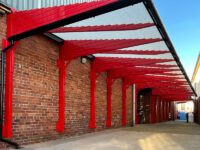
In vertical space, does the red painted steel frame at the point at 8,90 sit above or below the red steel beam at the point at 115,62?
below

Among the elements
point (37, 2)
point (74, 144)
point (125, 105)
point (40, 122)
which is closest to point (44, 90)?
point (40, 122)

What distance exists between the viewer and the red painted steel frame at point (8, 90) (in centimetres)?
868

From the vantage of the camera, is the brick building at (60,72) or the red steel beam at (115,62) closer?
the brick building at (60,72)

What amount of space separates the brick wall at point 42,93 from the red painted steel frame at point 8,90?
1.15 feet

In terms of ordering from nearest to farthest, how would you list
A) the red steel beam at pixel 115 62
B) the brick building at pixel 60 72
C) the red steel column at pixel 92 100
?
the brick building at pixel 60 72
the red steel beam at pixel 115 62
the red steel column at pixel 92 100

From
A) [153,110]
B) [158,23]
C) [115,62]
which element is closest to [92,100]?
[115,62]

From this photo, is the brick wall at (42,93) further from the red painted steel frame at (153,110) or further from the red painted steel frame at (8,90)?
the red painted steel frame at (153,110)

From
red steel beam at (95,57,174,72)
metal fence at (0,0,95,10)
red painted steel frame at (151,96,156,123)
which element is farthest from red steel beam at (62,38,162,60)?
red painted steel frame at (151,96,156,123)

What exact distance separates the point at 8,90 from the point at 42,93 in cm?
Result: 202

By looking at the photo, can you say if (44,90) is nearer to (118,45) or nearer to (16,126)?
(16,126)

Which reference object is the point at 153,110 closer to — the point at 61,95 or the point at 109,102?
the point at 109,102

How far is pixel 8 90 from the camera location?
877 cm

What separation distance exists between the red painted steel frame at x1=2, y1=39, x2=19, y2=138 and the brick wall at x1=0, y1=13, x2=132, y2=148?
0.35 meters

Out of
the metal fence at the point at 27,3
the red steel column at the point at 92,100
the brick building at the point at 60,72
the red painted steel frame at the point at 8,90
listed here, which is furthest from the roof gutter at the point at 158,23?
the red steel column at the point at 92,100
